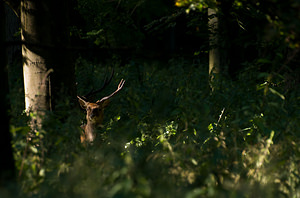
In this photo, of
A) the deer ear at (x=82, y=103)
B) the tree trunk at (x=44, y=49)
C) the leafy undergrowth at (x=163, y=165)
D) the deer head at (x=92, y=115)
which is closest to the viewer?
the leafy undergrowth at (x=163, y=165)

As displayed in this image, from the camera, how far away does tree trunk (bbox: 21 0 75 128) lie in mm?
4738

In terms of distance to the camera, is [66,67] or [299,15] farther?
[66,67]

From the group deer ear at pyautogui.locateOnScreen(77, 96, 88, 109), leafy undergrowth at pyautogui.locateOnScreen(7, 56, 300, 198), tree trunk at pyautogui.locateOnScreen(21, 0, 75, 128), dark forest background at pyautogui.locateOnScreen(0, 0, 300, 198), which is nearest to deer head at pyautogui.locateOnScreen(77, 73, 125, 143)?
deer ear at pyautogui.locateOnScreen(77, 96, 88, 109)

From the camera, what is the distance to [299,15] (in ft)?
Answer: 10.7

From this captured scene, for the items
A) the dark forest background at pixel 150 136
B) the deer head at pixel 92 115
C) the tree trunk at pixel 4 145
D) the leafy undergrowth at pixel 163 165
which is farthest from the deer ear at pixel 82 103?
the tree trunk at pixel 4 145

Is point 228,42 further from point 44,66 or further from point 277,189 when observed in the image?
point 44,66

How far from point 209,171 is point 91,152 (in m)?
1.58

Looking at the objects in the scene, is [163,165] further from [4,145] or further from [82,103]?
[82,103]

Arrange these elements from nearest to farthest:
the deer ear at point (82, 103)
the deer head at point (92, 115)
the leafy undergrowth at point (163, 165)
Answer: the leafy undergrowth at point (163, 165) < the deer head at point (92, 115) < the deer ear at point (82, 103)

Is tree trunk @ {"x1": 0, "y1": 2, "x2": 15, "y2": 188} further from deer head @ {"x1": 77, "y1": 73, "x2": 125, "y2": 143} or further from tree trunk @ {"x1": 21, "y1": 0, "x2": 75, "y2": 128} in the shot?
deer head @ {"x1": 77, "y1": 73, "x2": 125, "y2": 143}

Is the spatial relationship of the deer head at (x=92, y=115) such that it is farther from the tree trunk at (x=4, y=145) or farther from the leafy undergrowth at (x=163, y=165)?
the tree trunk at (x=4, y=145)

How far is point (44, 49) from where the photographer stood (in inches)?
190

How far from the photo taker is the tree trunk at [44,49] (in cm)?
474

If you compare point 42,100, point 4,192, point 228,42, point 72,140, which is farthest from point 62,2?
point 4,192
